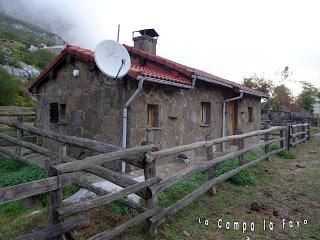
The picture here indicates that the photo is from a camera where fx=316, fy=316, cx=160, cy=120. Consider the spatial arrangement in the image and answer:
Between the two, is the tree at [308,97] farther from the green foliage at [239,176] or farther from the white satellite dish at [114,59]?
the white satellite dish at [114,59]

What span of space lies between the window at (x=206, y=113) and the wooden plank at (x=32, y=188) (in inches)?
358

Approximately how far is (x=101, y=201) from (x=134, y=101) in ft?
15.6

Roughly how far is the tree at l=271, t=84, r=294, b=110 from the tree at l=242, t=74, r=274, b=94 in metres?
0.80

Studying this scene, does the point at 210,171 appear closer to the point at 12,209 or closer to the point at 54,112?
the point at 12,209

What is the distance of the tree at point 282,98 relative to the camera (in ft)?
118

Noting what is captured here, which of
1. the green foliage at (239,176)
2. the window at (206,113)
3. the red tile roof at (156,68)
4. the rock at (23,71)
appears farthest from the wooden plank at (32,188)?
the rock at (23,71)

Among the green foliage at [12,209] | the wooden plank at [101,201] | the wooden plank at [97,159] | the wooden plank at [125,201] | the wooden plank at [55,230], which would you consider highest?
the wooden plank at [97,159]

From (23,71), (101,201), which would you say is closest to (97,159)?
(101,201)

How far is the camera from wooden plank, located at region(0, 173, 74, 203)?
2.85 meters

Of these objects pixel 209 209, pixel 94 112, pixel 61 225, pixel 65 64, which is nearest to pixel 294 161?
pixel 209 209

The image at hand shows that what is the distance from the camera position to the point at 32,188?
3061 millimetres

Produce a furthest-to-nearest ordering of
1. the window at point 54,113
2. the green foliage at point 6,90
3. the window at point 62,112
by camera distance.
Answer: the green foliage at point 6,90 → the window at point 54,113 → the window at point 62,112

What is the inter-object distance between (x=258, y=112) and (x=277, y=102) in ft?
68.2

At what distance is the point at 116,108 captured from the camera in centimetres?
866
